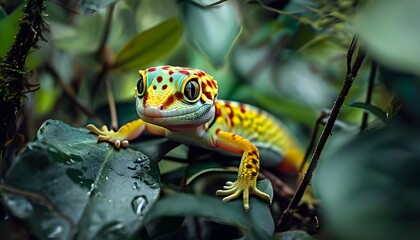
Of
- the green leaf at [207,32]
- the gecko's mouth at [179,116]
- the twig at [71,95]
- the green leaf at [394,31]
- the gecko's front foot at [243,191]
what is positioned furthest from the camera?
the twig at [71,95]

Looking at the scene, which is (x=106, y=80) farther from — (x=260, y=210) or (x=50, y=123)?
(x=260, y=210)

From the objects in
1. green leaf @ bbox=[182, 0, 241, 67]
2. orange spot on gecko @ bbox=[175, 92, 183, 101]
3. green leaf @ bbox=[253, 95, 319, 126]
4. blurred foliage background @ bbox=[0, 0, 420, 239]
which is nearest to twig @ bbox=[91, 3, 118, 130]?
blurred foliage background @ bbox=[0, 0, 420, 239]

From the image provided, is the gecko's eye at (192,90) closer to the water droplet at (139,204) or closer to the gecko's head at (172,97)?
the gecko's head at (172,97)

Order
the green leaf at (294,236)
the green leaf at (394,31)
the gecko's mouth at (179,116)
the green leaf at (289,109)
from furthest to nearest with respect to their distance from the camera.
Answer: the green leaf at (289,109) → the gecko's mouth at (179,116) → the green leaf at (294,236) → the green leaf at (394,31)

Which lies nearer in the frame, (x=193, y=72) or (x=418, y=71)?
(x=418, y=71)

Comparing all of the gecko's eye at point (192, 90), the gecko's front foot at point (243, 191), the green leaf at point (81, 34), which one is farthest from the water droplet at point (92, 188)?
the green leaf at point (81, 34)

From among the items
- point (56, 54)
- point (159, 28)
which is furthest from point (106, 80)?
point (56, 54)

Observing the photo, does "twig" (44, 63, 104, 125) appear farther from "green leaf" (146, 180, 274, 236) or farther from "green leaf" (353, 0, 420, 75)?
"green leaf" (353, 0, 420, 75)
